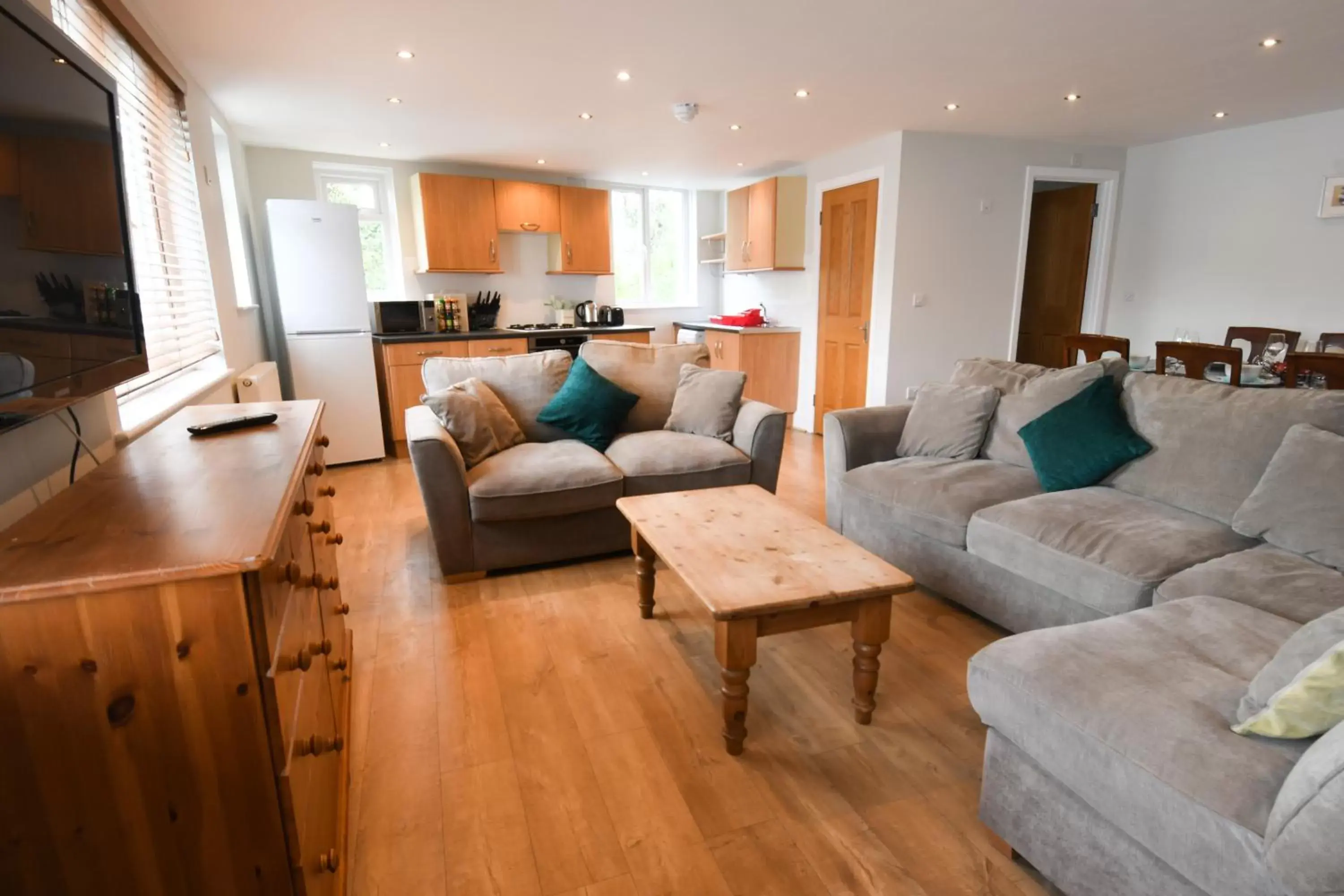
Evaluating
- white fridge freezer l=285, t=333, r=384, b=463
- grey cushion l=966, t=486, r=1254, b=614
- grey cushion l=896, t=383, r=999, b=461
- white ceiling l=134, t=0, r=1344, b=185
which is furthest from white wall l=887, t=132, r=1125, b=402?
white fridge freezer l=285, t=333, r=384, b=463

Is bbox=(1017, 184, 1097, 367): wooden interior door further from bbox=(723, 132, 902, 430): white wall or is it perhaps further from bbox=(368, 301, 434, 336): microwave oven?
bbox=(368, 301, 434, 336): microwave oven

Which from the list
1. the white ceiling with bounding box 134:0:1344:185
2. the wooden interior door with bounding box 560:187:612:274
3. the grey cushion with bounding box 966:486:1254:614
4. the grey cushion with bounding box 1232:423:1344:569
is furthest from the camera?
the wooden interior door with bounding box 560:187:612:274

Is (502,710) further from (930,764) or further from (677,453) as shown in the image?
(677,453)

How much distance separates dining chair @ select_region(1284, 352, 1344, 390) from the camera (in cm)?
277

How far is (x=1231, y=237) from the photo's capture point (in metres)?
4.82

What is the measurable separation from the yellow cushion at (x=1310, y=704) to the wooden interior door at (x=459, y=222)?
561cm

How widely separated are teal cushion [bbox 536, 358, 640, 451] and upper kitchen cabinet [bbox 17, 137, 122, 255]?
198 cm

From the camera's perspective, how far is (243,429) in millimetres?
1716

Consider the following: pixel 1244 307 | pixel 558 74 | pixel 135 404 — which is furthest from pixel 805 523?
pixel 1244 307

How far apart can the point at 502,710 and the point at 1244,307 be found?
5.78 m

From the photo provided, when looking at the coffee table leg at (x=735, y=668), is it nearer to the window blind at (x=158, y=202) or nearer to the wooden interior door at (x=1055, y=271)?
the window blind at (x=158, y=202)

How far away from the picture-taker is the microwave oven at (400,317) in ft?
17.0

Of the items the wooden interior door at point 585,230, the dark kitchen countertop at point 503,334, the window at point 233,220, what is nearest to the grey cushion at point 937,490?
the dark kitchen countertop at point 503,334

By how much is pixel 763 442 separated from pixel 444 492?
4.92 feet
